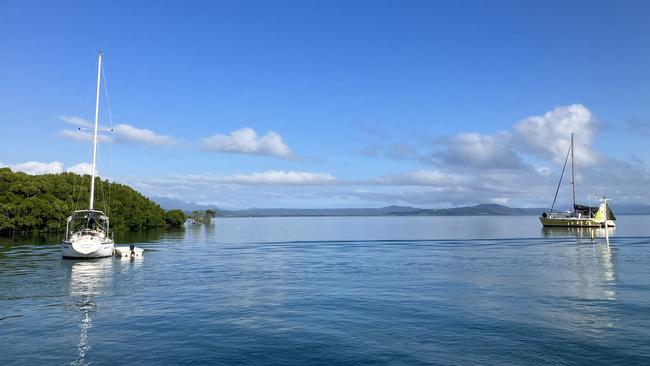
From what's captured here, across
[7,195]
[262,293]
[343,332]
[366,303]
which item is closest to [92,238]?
[262,293]

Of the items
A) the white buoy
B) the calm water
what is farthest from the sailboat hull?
the white buoy

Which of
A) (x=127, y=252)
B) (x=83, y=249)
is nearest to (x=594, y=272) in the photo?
(x=127, y=252)

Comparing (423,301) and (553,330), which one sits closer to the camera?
(553,330)

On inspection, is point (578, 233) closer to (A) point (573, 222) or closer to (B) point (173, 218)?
(A) point (573, 222)

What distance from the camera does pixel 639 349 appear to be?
21.0 m

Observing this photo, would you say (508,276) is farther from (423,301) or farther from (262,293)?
(262,293)

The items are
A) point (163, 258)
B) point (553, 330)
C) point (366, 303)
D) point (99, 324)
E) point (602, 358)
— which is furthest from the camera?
point (163, 258)

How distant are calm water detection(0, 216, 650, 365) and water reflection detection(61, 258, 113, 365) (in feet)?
0.59

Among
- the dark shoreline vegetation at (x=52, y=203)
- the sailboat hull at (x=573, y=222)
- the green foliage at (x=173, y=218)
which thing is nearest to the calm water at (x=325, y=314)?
the dark shoreline vegetation at (x=52, y=203)

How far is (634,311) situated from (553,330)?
830 cm

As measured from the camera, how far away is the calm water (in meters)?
20.9

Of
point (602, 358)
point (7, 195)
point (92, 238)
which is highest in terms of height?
point (7, 195)

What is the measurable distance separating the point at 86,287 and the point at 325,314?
70.7 ft

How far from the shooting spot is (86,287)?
128 feet
